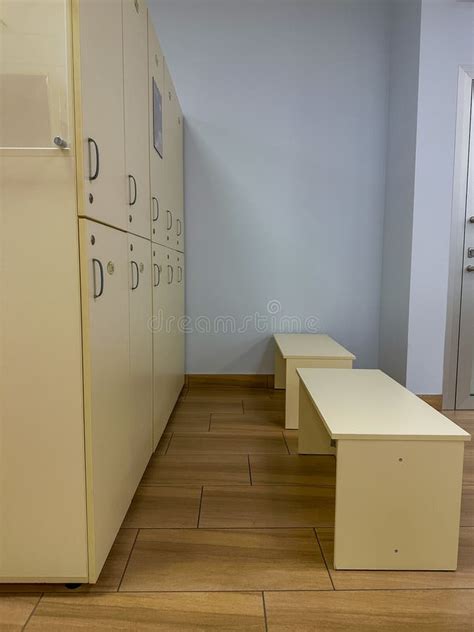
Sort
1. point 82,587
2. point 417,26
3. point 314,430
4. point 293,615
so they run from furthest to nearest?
point 417,26
point 314,430
point 82,587
point 293,615

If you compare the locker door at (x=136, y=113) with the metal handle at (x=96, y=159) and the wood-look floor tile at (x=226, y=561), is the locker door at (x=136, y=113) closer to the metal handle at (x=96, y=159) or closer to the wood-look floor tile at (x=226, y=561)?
the metal handle at (x=96, y=159)

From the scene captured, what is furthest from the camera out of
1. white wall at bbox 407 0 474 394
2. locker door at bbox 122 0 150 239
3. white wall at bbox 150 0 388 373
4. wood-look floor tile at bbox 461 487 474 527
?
white wall at bbox 150 0 388 373

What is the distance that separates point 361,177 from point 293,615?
2874 mm

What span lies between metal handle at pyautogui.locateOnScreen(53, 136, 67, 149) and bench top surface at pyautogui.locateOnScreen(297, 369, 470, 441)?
3.44 feet

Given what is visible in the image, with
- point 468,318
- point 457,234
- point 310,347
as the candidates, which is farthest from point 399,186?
point 310,347

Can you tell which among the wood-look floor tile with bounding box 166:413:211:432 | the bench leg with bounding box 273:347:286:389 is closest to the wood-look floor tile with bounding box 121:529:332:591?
the wood-look floor tile with bounding box 166:413:211:432

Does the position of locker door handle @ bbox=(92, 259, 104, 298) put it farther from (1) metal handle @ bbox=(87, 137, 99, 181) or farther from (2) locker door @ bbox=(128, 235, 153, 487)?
(2) locker door @ bbox=(128, 235, 153, 487)

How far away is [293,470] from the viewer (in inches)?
81.6

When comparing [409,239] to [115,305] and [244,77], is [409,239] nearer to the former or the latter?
[244,77]

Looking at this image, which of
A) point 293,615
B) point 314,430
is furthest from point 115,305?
point 314,430

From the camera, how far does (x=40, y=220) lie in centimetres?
111

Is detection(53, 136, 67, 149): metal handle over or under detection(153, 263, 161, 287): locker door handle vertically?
over

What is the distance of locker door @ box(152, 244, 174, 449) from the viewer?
2.13 m

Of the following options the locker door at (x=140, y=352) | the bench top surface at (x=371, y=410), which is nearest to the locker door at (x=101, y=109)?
the locker door at (x=140, y=352)
